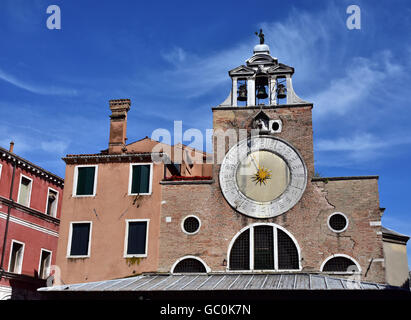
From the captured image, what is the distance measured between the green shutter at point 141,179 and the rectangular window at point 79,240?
2464 mm

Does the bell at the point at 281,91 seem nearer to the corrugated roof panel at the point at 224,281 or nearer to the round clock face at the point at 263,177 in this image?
the round clock face at the point at 263,177

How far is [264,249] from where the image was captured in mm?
21344

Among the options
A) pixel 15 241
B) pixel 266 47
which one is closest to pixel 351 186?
pixel 266 47

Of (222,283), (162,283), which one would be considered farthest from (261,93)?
(162,283)

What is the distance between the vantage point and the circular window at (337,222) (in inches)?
832

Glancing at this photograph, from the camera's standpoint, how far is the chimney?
83.1 ft

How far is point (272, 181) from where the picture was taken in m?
22.3

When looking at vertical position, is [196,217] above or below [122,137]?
below

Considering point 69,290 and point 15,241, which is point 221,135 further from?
point 15,241

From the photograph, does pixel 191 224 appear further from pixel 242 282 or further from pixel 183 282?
pixel 242 282

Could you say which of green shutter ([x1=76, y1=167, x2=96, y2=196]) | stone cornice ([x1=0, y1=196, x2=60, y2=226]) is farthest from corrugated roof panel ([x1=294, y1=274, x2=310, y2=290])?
stone cornice ([x1=0, y1=196, x2=60, y2=226])

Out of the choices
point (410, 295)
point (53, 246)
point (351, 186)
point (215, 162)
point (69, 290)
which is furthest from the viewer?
point (53, 246)
